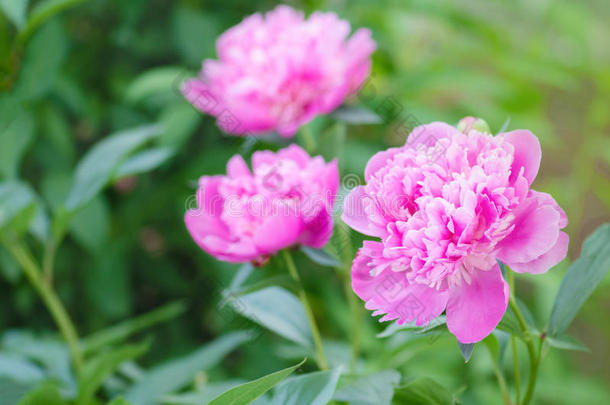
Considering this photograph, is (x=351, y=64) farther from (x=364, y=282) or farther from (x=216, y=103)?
(x=364, y=282)

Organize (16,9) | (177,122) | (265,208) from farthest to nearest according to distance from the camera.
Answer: (177,122), (16,9), (265,208)

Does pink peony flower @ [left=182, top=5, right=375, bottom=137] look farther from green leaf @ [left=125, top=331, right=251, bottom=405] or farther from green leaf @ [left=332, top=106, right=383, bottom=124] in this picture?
green leaf @ [left=125, top=331, right=251, bottom=405]

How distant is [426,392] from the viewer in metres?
0.32

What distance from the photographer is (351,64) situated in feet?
2.01

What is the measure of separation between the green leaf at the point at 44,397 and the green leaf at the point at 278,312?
0.13 m

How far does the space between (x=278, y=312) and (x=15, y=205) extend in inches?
10.2

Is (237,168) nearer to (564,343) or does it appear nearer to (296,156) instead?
(296,156)

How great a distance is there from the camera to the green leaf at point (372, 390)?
30cm

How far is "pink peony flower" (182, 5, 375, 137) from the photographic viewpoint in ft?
1.93

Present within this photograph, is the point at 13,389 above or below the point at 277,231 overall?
below

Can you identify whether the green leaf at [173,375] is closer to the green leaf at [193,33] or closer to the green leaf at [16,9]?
the green leaf at [16,9]

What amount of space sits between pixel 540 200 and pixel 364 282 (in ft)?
0.28

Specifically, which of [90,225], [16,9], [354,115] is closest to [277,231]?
[354,115]

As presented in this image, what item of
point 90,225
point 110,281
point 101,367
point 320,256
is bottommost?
point 110,281
